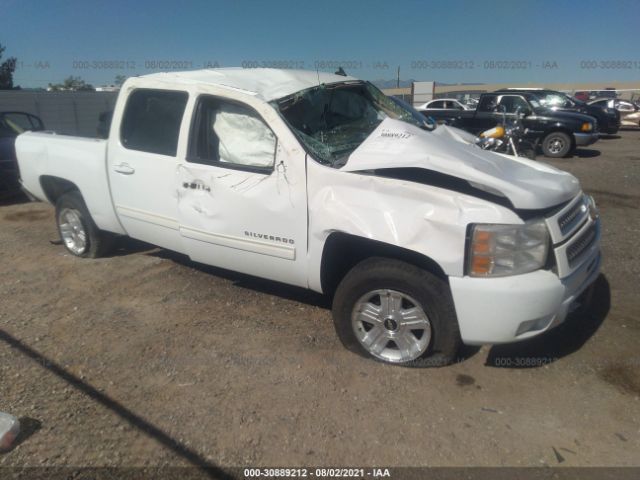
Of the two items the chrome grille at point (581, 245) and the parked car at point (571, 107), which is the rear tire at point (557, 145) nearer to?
the parked car at point (571, 107)

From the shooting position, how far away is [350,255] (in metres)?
3.37

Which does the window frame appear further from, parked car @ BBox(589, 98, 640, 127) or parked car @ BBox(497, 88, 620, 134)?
parked car @ BBox(589, 98, 640, 127)

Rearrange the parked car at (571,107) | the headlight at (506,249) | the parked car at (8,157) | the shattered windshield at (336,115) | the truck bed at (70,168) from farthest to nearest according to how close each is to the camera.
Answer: the parked car at (571,107), the parked car at (8,157), the truck bed at (70,168), the shattered windshield at (336,115), the headlight at (506,249)

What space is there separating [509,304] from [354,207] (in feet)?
3.44

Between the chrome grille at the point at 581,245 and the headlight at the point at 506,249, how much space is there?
236mm

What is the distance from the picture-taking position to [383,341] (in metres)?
3.19

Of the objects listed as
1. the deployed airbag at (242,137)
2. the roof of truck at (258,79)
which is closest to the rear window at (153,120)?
the roof of truck at (258,79)

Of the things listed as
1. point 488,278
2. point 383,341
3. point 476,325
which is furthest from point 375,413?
point 488,278

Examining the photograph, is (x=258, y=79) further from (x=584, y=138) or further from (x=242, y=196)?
(x=584, y=138)

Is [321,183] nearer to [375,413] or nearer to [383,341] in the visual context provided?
[383,341]

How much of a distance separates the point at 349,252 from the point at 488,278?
3.27 feet

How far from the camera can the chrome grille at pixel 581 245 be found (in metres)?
2.84

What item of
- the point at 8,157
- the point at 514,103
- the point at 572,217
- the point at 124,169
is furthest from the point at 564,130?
the point at 8,157

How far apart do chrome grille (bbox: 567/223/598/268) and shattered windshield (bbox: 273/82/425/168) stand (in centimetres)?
150
